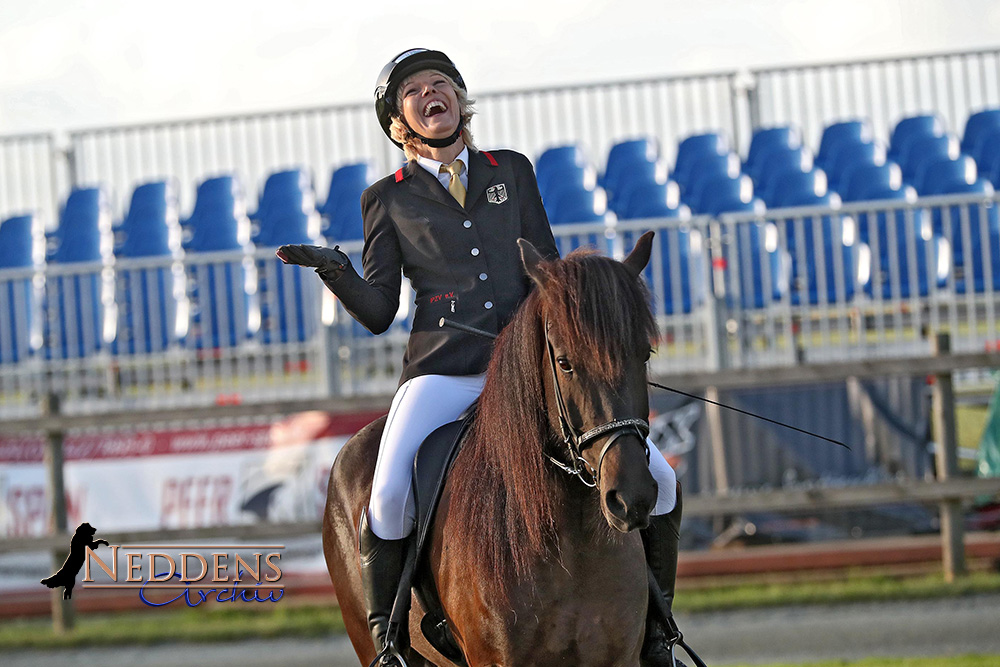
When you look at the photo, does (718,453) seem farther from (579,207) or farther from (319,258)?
(319,258)

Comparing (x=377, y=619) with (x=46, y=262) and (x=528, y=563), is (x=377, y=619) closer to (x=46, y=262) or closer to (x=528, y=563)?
(x=528, y=563)

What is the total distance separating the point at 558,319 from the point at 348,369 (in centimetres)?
668

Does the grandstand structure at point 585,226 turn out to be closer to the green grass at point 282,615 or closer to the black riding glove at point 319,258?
the green grass at point 282,615

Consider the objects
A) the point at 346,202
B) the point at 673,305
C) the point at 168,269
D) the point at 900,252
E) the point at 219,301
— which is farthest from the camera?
the point at 346,202

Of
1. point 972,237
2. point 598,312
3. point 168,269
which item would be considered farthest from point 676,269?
point 598,312

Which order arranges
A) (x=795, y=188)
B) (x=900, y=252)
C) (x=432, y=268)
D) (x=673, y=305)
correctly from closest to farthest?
(x=432, y=268), (x=900, y=252), (x=673, y=305), (x=795, y=188)

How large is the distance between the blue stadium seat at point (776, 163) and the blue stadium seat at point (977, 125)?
189cm

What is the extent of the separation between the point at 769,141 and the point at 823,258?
4030 mm

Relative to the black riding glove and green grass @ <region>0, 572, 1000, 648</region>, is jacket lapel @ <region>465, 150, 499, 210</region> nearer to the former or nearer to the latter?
the black riding glove

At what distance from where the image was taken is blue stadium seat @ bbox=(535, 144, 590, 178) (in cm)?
1334

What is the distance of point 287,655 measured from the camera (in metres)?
8.14

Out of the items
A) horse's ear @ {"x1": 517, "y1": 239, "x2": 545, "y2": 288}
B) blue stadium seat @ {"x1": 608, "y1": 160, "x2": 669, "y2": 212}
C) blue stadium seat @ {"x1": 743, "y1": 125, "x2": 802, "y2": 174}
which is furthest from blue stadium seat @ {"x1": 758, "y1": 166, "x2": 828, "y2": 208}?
horse's ear @ {"x1": 517, "y1": 239, "x2": 545, "y2": 288}

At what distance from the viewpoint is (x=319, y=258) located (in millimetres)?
3709

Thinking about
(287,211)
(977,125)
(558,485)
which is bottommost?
(558,485)
